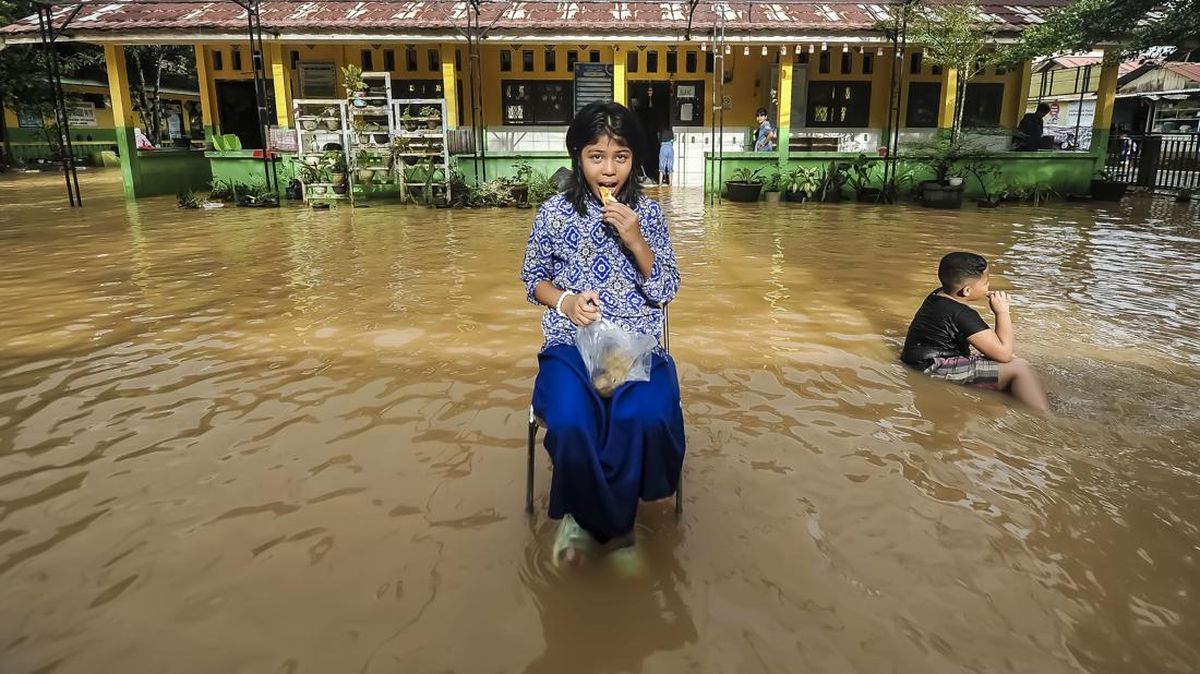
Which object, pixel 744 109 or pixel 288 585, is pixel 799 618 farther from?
pixel 744 109

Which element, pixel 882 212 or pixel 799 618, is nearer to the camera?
pixel 799 618

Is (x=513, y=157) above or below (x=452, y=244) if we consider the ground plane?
above

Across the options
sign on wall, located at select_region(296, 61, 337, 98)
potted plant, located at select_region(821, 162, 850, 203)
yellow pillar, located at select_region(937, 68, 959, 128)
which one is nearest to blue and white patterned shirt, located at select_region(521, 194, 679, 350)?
potted plant, located at select_region(821, 162, 850, 203)

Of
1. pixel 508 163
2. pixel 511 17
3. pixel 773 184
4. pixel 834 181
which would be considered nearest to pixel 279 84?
pixel 508 163

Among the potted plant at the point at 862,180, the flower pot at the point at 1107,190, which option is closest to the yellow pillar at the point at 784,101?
the potted plant at the point at 862,180

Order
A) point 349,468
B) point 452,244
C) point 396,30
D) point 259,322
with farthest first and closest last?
1. point 396,30
2. point 452,244
3. point 259,322
4. point 349,468

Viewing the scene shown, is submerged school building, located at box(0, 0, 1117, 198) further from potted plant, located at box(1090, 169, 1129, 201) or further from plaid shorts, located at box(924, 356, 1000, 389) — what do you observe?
plaid shorts, located at box(924, 356, 1000, 389)

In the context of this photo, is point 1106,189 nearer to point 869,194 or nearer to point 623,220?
point 869,194

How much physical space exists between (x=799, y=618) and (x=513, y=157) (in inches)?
568

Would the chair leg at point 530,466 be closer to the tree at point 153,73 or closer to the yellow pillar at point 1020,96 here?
the yellow pillar at point 1020,96

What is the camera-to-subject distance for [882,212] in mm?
13781

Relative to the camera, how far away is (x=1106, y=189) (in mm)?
15562

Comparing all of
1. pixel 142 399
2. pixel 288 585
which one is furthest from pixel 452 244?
pixel 288 585

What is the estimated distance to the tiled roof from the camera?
14.9 m
